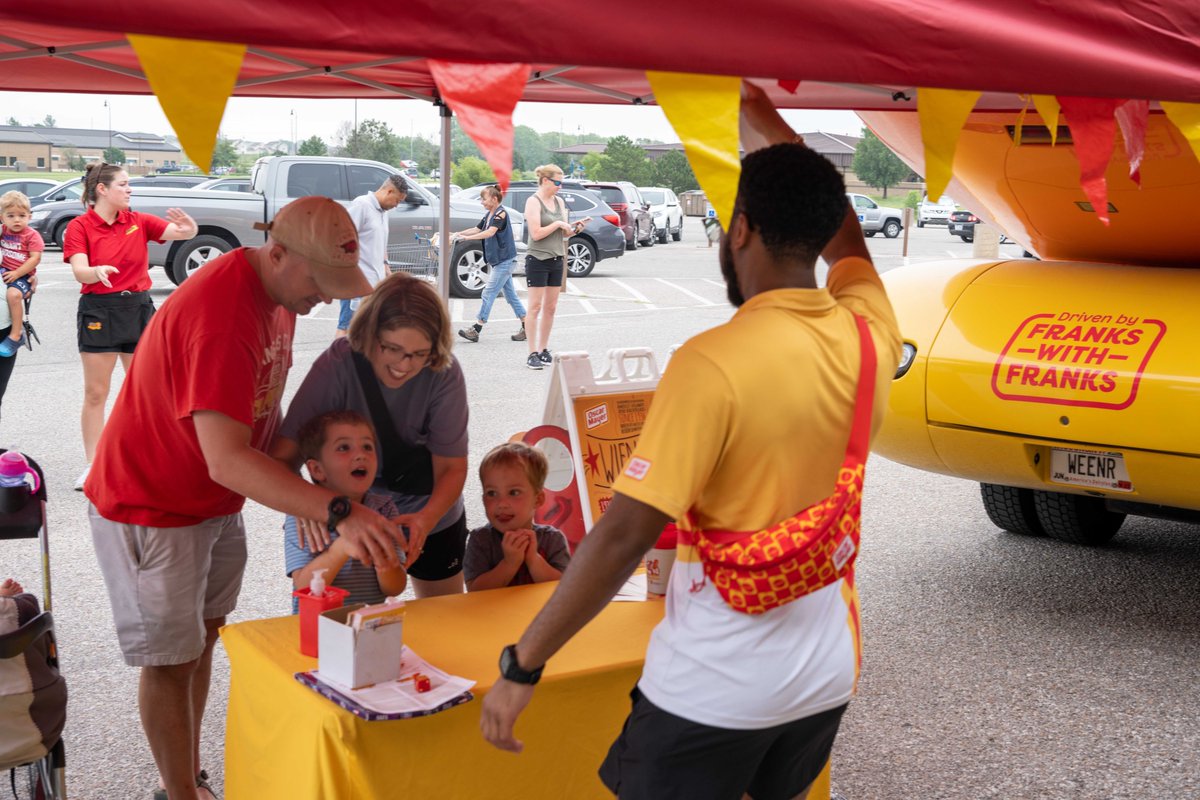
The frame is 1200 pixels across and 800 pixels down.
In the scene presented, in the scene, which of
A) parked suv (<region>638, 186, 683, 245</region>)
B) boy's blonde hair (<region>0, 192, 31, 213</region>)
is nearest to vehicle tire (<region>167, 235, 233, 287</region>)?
boy's blonde hair (<region>0, 192, 31, 213</region>)

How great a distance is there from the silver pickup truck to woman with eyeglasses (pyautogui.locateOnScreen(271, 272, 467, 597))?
1191 centimetres

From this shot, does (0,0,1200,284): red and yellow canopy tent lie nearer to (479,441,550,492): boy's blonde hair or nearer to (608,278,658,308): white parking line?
(479,441,550,492): boy's blonde hair

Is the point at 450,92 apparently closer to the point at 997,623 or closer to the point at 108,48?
the point at 108,48

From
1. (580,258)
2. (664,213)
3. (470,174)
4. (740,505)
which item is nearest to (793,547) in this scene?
(740,505)

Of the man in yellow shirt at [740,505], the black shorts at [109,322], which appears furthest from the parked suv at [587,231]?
the man in yellow shirt at [740,505]

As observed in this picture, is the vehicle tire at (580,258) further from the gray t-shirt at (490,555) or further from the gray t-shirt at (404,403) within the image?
the gray t-shirt at (404,403)

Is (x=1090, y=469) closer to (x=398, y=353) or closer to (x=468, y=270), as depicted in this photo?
(x=398, y=353)

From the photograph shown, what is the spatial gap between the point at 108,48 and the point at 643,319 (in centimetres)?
1226

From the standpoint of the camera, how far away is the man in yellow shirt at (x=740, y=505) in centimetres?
201

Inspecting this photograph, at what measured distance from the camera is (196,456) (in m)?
3.05

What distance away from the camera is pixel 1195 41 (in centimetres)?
249

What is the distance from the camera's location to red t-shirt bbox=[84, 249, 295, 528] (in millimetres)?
2891

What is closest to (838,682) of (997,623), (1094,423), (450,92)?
(450,92)

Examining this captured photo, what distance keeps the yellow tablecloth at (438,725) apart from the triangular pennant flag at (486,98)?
1.30m
